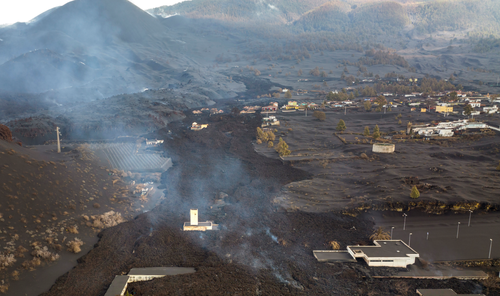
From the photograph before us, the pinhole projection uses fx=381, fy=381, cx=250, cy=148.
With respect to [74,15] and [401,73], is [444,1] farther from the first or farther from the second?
[74,15]

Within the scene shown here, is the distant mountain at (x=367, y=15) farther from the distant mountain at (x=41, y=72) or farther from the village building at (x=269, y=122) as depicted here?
the village building at (x=269, y=122)

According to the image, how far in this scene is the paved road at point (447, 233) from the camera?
17.1 meters

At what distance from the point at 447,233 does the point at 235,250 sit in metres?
10.9

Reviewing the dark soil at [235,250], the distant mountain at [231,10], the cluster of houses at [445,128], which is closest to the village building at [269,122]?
the cluster of houses at [445,128]

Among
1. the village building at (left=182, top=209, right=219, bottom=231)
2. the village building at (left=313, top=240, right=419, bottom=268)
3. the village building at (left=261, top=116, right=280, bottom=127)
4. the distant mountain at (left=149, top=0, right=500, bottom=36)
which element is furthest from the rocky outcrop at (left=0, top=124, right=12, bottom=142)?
the distant mountain at (left=149, top=0, right=500, bottom=36)

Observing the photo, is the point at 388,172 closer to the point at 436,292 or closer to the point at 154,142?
the point at 436,292

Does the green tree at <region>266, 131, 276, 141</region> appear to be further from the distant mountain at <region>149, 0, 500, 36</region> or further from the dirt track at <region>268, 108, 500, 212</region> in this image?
the distant mountain at <region>149, 0, 500, 36</region>

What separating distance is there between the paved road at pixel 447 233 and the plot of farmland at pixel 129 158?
17659mm

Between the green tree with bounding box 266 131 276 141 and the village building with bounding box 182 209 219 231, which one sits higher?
the green tree with bounding box 266 131 276 141

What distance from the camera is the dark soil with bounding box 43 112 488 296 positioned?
45.1ft

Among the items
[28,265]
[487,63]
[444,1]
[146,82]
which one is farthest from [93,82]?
[444,1]

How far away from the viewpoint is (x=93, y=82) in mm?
72125

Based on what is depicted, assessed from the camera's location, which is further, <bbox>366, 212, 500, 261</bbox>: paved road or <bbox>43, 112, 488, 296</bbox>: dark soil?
<bbox>366, 212, 500, 261</bbox>: paved road

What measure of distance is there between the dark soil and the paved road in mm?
1925
